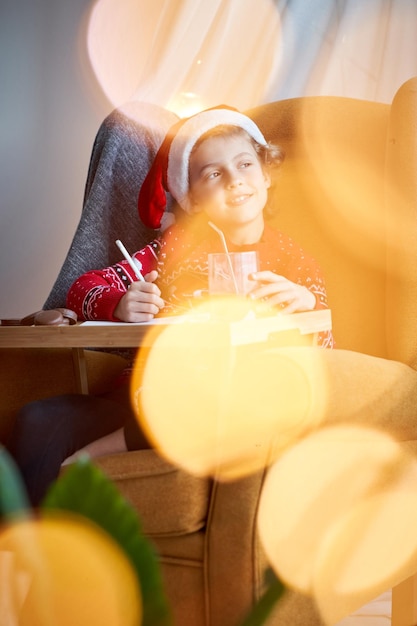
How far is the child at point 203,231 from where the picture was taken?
1.18m

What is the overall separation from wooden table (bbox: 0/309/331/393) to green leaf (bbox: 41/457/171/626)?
625 millimetres

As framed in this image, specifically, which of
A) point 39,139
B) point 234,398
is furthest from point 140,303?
point 39,139

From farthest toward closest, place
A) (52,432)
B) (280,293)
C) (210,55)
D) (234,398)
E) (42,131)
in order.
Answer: (42,131), (210,55), (280,293), (52,432), (234,398)

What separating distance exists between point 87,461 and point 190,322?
707 mm

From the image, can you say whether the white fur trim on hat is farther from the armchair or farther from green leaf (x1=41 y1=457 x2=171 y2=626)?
green leaf (x1=41 y1=457 x2=171 y2=626)

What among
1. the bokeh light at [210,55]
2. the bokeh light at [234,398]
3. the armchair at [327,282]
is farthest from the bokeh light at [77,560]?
the bokeh light at [210,55]

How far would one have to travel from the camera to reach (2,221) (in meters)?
2.28

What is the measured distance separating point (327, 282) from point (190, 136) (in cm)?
44

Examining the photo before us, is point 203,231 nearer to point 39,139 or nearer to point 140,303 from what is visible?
point 140,303

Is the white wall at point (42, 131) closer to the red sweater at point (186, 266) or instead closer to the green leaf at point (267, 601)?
the red sweater at point (186, 266)

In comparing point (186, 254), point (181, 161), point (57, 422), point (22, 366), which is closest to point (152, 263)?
point (186, 254)

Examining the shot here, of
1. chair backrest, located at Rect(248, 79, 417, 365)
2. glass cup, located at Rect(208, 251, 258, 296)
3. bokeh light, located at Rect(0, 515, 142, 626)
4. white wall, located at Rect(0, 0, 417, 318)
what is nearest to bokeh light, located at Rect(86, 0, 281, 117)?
white wall, located at Rect(0, 0, 417, 318)

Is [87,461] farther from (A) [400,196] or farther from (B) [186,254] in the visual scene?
(B) [186,254]

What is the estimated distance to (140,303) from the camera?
3.67 feet
